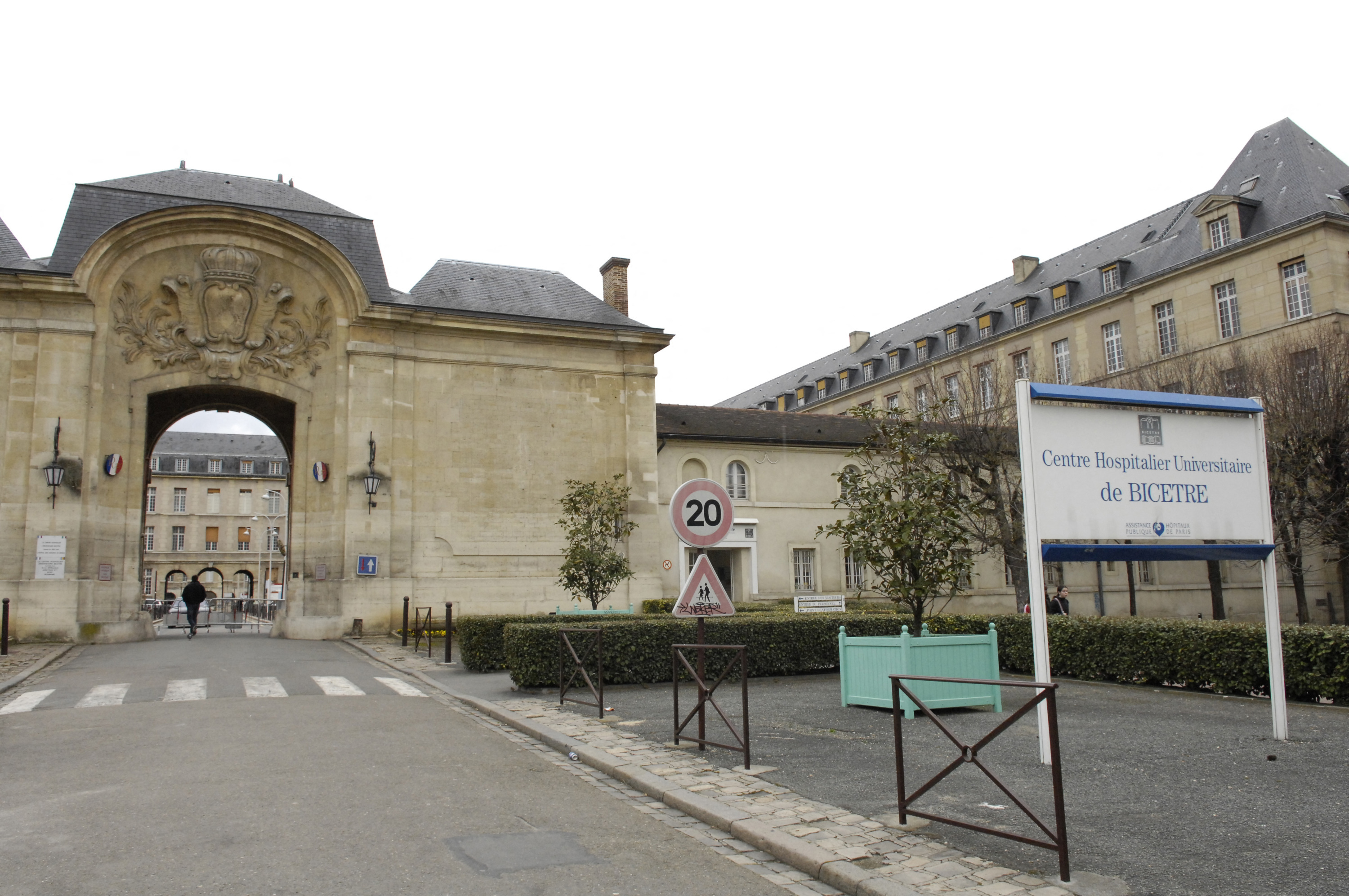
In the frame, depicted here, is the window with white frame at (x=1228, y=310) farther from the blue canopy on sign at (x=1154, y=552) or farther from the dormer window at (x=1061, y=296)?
the blue canopy on sign at (x=1154, y=552)

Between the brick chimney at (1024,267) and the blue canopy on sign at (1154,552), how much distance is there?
39957 mm

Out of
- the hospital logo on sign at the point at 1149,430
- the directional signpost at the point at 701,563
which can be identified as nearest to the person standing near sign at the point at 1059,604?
the hospital logo on sign at the point at 1149,430

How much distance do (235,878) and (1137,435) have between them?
687 centimetres

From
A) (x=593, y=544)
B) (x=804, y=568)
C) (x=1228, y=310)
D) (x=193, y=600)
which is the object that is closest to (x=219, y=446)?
(x=193, y=600)

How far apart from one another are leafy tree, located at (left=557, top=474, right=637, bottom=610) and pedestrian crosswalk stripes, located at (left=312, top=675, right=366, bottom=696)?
206 inches

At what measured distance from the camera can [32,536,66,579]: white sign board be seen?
20141 millimetres

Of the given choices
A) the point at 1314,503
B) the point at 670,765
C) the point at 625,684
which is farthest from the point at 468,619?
the point at 1314,503

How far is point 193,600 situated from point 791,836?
881 inches

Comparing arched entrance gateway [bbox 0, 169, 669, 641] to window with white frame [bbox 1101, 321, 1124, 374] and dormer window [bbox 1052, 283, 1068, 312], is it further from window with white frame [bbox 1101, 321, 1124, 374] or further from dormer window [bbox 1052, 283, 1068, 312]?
dormer window [bbox 1052, 283, 1068, 312]

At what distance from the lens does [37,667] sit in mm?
14633

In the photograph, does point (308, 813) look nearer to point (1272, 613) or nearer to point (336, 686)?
point (336, 686)

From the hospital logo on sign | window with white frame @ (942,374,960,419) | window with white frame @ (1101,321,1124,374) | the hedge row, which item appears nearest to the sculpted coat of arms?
the hedge row

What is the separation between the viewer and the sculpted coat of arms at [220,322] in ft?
72.8

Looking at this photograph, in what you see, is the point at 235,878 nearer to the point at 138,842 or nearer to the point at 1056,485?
the point at 138,842
